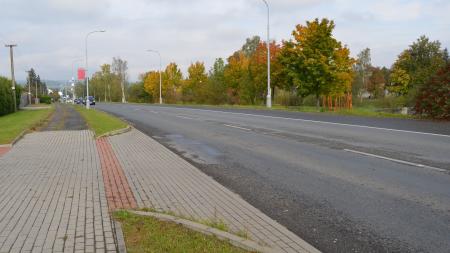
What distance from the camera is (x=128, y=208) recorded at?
6.28m

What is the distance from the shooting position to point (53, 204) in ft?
21.6

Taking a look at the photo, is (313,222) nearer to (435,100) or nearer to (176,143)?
(176,143)

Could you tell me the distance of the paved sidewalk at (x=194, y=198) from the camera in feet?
17.3

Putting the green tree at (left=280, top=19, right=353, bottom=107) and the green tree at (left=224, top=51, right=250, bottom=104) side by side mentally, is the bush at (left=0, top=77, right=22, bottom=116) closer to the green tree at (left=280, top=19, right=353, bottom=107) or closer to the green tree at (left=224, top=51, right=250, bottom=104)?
the green tree at (left=280, top=19, right=353, bottom=107)

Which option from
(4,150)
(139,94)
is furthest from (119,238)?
(139,94)

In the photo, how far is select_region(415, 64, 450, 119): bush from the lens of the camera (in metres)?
20.7

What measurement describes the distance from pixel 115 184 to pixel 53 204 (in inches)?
60.4

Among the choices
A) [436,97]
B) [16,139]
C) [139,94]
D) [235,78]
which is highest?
[235,78]

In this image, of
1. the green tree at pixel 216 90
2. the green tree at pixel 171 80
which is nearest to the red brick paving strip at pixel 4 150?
the green tree at pixel 216 90

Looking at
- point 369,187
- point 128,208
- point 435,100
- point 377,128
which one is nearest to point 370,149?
point 369,187

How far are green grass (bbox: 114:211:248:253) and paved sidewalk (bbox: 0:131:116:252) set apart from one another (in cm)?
23

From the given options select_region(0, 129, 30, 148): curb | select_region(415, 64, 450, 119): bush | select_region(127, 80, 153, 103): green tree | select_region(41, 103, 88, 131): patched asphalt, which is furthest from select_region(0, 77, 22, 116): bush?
select_region(127, 80, 153, 103): green tree

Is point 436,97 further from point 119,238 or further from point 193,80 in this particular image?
point 193,80

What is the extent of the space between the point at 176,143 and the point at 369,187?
834 centimetres
